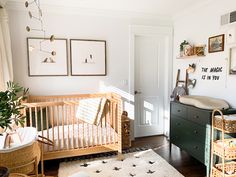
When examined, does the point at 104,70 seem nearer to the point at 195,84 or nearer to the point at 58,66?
the point at 58,66

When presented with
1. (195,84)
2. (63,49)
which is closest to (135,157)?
(195,84)

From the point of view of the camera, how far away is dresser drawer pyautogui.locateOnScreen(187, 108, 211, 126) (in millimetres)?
2281

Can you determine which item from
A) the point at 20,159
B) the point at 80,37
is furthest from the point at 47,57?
the point at 20,159

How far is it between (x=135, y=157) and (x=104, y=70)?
1591 mm

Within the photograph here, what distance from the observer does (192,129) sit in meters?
2.59

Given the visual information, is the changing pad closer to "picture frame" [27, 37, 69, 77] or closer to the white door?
the white door

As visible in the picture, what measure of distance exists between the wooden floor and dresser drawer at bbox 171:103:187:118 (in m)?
0.68

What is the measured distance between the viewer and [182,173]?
2.50m

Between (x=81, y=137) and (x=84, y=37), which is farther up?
(x=84, y=37)

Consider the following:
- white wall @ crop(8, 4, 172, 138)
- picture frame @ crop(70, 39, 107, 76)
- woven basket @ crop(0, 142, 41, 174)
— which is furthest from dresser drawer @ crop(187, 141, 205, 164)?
woven basket @ crop(0, 142, 41, 174)

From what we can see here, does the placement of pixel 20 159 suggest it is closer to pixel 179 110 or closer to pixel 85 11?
pixel 179 110

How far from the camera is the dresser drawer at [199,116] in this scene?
89.8 inches

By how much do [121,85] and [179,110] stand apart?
1189 millimetres

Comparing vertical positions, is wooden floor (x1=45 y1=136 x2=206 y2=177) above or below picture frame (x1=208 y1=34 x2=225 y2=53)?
below
